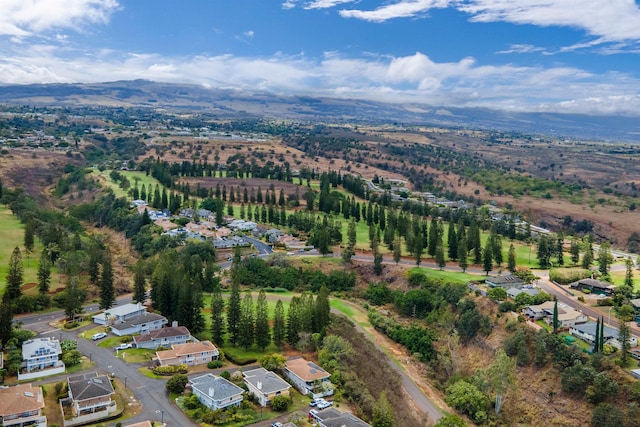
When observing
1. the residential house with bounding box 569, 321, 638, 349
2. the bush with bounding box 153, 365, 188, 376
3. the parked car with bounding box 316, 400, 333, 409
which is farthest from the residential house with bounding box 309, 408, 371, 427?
the residential house with bounding box 569, 321, 638, 349

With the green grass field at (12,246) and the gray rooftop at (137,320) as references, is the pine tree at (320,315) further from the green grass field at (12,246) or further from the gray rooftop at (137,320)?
the green grass field at (12,246)

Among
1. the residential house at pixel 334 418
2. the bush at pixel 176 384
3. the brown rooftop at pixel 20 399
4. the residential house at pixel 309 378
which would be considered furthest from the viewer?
the residential house at pixel 309 378

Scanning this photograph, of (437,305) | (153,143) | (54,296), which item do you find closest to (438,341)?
(437,305)

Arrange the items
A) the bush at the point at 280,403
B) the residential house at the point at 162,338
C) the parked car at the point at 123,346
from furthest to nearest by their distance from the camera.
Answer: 1. the residential house at the point at 162,338
2. the parked car at the point at 123,346
3. the bush at the point at 280,403

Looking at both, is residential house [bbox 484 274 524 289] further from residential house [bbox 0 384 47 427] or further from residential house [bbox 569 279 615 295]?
residential house [bbox 0 384 47 427]

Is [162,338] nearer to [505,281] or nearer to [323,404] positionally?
[323,404]

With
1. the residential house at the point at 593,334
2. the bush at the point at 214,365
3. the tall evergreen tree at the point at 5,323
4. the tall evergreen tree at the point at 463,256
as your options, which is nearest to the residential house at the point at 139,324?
the tall evergreen tree at the point at 5,323
